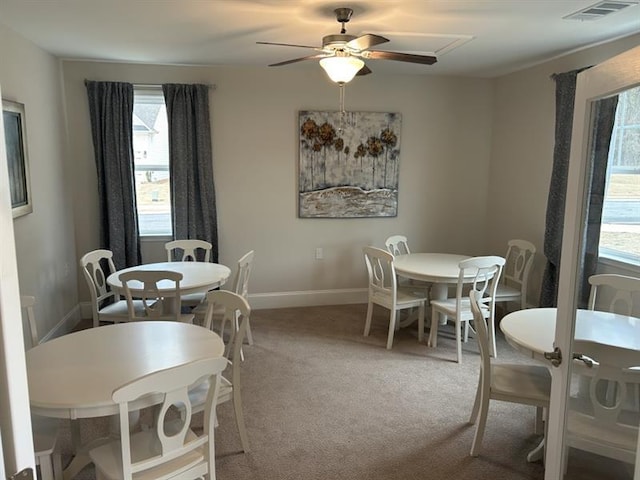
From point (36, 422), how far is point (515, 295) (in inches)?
148

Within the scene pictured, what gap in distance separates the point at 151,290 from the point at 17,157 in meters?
1.42

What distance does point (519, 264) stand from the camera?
15.6 ft

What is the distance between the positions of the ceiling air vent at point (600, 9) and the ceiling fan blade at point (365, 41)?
4.37 ft

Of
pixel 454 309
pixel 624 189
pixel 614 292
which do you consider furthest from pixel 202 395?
pixel 454 309

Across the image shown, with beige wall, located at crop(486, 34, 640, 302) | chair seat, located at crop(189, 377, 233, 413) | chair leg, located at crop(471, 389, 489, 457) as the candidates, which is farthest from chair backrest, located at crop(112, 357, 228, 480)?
beige wall, located at crop(486, 34, 640, 302)

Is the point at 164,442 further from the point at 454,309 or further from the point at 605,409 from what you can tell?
the point at 454,309

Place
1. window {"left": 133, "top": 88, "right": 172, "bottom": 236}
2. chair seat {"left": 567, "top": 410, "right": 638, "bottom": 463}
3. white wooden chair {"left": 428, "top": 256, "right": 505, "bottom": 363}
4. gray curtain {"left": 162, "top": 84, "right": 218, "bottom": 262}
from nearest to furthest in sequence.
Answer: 1. chair seat {"left": 567, "top": 410, "right": 638, "bottom": 463}
2. white wooden chair {"left": 428, "top": 256, "right": 505, "bottom": 363}
3. gray curtain {"left": 162, "top": 84, "right": 218, "bottom": 262}
4. window {"left": 133, "top": 88, "right": 172, "bottom": 236}

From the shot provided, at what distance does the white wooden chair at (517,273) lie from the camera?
4398mm

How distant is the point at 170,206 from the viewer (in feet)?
16.3

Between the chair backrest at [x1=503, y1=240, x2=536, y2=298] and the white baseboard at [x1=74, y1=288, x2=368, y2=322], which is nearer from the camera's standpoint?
the chair backrest at [x1=503, y1=240, x2=536, y2=298]

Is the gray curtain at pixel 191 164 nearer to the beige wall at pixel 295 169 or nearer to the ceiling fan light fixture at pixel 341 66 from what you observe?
the beige wall at pixel 295 169

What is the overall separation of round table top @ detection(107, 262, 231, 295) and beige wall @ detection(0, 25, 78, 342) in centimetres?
65

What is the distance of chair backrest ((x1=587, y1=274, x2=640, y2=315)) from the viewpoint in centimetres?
156

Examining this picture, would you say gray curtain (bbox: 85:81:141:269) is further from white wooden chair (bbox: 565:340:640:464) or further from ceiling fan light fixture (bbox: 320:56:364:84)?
white wooden chair (bbox: 565:340:640:464)
